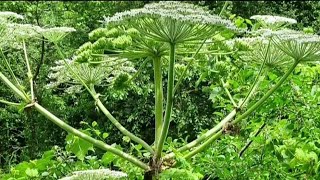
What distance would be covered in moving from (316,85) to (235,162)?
0.50 metres

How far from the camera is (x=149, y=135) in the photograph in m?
6.56

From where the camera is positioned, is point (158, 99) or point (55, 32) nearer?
point (158, 99)

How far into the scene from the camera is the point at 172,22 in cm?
154

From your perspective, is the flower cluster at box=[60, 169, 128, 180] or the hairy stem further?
the hairy stem

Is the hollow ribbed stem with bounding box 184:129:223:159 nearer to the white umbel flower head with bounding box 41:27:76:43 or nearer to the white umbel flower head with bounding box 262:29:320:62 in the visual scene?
the white umbel flower head with bounding box 262:29:320:62

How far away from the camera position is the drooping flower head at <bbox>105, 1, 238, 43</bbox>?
1.51m

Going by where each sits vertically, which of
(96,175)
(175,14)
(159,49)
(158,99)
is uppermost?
(175,14)

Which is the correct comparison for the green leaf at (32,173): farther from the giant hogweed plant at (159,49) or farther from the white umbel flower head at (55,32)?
the white umbel flower head at (55,32)

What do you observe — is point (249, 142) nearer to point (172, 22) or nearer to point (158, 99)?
point (158, 99)

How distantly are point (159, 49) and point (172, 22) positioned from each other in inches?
10.3

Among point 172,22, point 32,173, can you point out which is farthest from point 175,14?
point 32,173

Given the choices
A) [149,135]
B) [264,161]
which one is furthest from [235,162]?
[149,135]

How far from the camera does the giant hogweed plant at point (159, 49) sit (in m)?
1.56

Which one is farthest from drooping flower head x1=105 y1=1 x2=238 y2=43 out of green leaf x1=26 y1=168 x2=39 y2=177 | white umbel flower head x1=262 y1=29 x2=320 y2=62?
green leaf x1=26 y1=168 x2=39 y2=177
